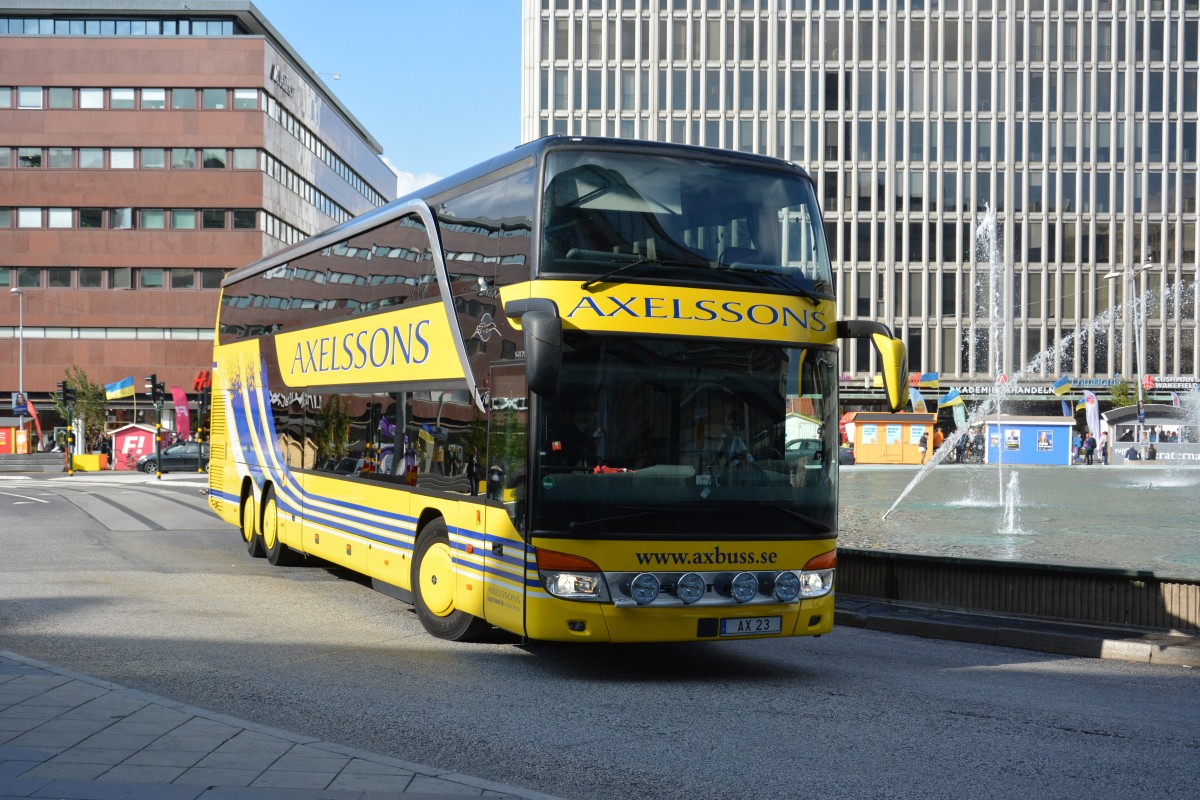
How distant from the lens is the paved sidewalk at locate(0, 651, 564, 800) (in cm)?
551

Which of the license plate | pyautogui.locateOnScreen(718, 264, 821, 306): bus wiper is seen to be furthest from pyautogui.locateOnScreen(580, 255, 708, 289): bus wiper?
the license plate

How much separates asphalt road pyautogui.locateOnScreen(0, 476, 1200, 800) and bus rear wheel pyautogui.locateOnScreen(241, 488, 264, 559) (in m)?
3.03

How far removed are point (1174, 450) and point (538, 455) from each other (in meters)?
56.9

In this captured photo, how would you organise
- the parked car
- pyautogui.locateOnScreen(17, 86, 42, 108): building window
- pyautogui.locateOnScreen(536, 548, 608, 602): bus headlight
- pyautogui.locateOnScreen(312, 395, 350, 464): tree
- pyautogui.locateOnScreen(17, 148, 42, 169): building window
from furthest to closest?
pyautogui.locateOnScreen(17, 148, 42, 169): building window < pyautogui.locateOnScreen(17, 86, 42, 108): building window < the parked car < pyautogui.locateOnScreen(312, 395, 350, 464): tree < pyautogui.locateOnScreen(536, 548, 608, 602): bus headlight

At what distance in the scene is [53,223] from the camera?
7119 centimetres

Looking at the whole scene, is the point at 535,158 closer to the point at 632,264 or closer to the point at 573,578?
the point at 632,264

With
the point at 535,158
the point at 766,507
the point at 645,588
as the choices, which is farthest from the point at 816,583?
the point at 535,158

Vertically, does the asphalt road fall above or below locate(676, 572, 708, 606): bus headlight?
below

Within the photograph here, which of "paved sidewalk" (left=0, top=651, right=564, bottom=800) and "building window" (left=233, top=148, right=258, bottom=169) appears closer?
"paved sidewalk" (left=0, top=651, right=564, bottom=800)

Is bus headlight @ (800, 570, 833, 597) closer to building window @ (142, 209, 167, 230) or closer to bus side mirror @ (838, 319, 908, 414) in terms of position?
bus side mirror @ (838, 319, 908, 414)

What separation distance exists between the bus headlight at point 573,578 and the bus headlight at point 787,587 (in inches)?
49.2

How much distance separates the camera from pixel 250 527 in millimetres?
16922

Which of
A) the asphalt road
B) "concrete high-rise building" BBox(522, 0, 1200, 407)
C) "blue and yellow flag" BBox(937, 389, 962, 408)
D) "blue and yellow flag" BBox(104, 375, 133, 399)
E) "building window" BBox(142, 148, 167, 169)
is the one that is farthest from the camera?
"concrete high-rise building" BBox(522, 0, 1200, 407)

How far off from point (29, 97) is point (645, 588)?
236 ft
